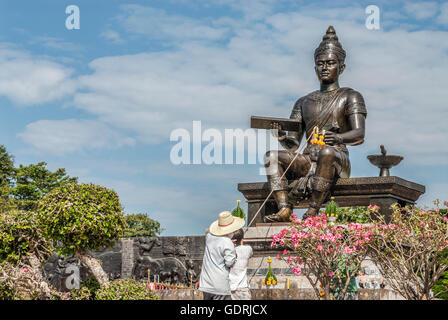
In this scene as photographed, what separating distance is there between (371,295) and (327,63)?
4.95 meters

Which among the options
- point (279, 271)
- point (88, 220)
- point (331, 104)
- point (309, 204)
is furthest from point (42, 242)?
point (331, 104)

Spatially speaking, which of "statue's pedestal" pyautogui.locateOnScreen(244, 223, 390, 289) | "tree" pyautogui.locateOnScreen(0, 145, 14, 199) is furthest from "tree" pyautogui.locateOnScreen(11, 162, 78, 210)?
"statue's pedestal" pyautogui.locateOnScreen(244, 223, 390, 289)

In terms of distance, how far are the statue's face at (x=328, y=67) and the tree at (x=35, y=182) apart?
1896cm

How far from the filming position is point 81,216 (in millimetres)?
10312

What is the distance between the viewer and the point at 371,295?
1021 cm

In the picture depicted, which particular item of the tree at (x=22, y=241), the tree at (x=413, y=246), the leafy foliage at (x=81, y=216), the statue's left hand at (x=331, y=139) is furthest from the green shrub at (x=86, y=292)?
the statue's left hand at (x=331, y=139)

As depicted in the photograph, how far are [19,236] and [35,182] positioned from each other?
1995cm

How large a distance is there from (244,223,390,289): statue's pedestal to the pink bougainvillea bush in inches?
57.4

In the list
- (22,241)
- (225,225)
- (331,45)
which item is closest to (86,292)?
(22,241)

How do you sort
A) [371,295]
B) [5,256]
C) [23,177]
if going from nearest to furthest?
[371,295] → [5,256] → [23,177]

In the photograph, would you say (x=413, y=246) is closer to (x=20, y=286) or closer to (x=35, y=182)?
(x=20, y=286)

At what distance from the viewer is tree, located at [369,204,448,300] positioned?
9.40 metres
